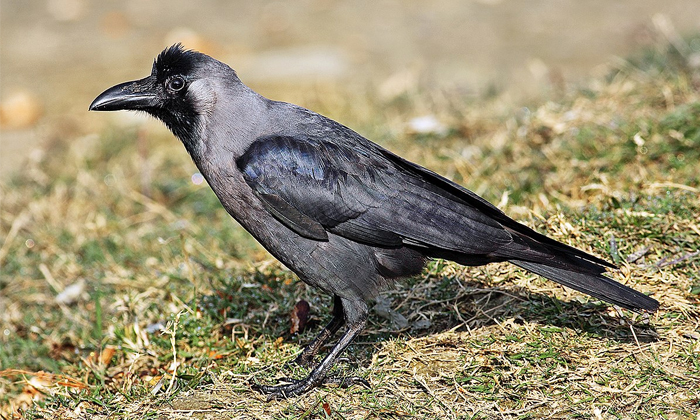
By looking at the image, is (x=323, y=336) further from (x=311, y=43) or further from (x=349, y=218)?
(x=311, y=43)

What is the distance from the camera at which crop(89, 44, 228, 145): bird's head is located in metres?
3.53

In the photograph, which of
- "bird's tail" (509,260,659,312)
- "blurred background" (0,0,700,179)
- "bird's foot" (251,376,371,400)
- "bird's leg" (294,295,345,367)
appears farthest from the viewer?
"blurred background" (0,0,700,179)

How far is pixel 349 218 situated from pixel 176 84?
1078 millimetres

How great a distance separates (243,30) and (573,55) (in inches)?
181

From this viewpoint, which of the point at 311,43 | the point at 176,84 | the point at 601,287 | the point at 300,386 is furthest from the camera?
the point at 311,43

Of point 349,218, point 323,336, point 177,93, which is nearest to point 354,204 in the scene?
point 349,218

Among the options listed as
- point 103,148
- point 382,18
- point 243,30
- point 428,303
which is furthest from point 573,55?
point 428,303

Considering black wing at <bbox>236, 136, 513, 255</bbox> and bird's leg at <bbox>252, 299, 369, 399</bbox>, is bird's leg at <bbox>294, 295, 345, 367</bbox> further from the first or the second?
black wing at <bbox>236, 136, 513, 255</bbox>

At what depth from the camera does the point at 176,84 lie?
3555 millimetres

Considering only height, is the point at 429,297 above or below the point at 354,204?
below

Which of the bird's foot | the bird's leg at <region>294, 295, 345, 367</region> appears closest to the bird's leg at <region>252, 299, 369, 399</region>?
the bird's foot

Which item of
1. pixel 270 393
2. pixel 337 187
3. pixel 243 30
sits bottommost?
pixel 270 393

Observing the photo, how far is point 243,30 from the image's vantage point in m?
10.6

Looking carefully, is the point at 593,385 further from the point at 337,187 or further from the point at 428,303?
the point at 337,187
